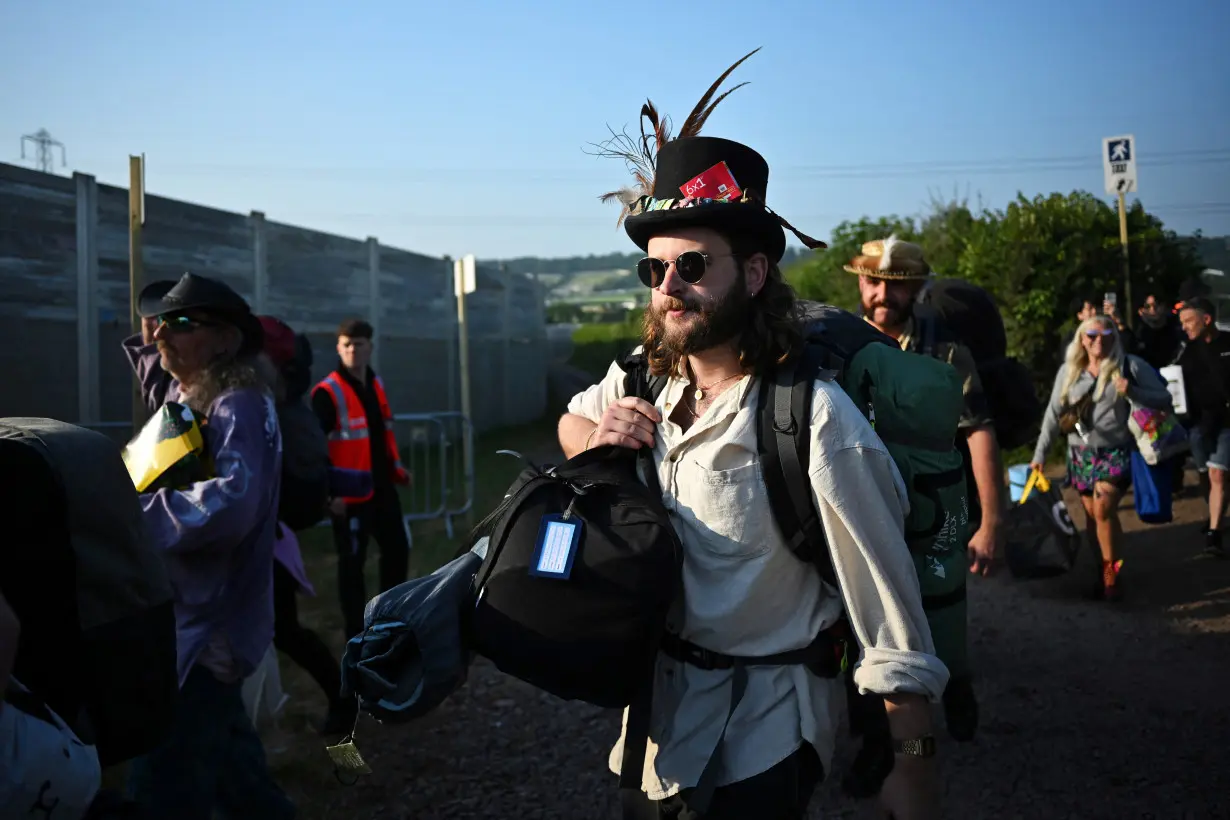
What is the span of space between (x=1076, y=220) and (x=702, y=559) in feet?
40.4

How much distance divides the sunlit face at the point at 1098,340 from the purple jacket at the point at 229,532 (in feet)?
19.6

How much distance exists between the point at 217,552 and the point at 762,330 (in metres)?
1.92

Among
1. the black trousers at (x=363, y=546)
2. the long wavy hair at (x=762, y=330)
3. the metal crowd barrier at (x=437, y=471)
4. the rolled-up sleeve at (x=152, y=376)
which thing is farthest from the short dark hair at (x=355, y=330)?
the long wavy hair at (x=762, y=330)

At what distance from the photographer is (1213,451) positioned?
342 inches

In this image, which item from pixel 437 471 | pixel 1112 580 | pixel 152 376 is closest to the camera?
pixel 152 376

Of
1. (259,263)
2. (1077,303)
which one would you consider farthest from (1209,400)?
(259,263)

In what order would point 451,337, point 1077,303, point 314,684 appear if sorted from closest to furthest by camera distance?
point 314,684
point 1077,303
point 451,337

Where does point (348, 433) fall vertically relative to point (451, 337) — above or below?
below

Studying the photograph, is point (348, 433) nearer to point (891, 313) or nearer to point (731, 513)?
point (891, 313)

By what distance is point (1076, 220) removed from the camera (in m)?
13.0

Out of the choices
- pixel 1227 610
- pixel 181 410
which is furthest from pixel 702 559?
pixel 1227 610

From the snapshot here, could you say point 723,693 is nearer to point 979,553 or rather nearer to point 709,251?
point 709,251

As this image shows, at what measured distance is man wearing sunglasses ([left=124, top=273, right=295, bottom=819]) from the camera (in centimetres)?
310

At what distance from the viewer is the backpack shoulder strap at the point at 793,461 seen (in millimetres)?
2158
